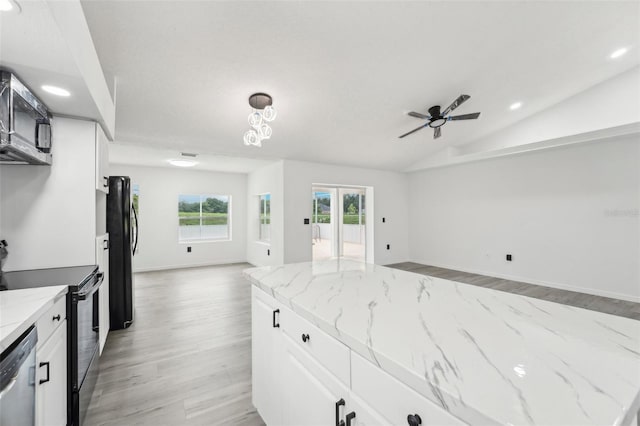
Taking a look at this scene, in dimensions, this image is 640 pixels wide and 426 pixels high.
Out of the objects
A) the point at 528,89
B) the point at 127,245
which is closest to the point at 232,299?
the point at 127,245

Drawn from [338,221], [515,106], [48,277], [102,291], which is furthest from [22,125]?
[515,106]

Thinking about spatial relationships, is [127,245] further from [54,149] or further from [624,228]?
[624,228]

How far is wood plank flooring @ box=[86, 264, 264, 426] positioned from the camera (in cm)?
174

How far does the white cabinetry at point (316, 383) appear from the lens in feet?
2.32

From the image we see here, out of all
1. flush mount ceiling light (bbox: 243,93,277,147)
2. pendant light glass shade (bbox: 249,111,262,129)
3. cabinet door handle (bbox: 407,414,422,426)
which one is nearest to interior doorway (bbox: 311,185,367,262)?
flush mount ceiling light (bbox: 243,93,277,147)

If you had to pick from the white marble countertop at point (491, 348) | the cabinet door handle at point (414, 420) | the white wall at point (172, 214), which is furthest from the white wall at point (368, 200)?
the cabinet door handle at point (414, 420)

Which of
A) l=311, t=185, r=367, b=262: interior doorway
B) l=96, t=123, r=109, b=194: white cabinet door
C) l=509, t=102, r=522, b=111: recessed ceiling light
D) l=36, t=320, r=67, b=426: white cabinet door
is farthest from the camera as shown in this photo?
l=311, t=185, r=367, b=262: interior doorway

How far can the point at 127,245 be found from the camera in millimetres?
3031

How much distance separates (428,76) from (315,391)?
135 inches

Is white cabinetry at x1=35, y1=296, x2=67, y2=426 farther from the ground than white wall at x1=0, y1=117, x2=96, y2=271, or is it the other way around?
white wall at x1=0, y1=117, x2=96, y2=271

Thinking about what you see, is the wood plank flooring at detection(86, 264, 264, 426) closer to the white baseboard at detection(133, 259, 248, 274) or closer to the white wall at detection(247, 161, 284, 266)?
the white wall at detection(247, 161, 284, 266)

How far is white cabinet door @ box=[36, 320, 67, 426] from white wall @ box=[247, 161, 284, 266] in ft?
11.7

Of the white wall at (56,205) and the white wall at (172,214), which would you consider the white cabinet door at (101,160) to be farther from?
the white wall at (172,214)

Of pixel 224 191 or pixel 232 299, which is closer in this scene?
pixel 232 299
